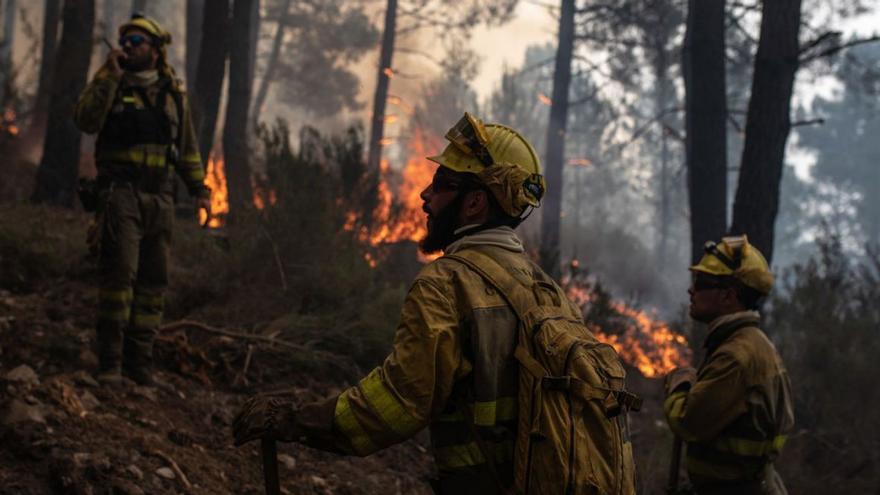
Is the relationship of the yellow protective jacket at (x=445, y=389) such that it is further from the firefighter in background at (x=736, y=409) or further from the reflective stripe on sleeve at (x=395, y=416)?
the firefighter in background at (x=736, y=409)

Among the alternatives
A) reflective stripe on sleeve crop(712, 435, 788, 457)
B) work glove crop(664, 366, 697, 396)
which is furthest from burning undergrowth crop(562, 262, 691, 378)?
reflective stripe on sleeve crop(712, 435, 788, 457)

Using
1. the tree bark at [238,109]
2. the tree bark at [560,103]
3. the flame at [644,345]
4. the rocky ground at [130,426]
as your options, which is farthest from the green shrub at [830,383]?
the tree bark at [560,103]

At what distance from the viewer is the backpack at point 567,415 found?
215 centimetres

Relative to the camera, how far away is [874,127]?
2343 inches

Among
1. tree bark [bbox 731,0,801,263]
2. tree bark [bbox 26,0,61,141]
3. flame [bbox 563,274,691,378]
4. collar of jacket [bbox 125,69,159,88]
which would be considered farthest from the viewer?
tree bark [bbox 26,0,61,141]

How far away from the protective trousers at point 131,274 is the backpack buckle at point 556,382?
3378 mm

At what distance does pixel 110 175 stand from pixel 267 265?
2.87 meters

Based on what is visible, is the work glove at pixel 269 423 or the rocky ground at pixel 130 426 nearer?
the work glove at pixel 269 423

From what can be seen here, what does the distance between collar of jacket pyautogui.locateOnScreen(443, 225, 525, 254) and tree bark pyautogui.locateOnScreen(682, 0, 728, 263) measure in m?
7.17

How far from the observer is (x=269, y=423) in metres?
2.30

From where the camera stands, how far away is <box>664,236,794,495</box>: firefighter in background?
3.64m

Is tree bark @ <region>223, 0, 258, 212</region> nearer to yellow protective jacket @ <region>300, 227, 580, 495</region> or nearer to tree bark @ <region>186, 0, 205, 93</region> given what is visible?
tree bark @ <region>186, 0, 205, 93</region>

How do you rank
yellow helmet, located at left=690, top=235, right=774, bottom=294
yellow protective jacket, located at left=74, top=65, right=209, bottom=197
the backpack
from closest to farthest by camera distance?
the backpack, yellow helmet, located at left=690, top=235, right=774, bottom=294, yellow protective jacket, located at left=74, top=65, right=209, bottom=197

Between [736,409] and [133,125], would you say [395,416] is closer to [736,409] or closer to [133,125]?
[736,409]
